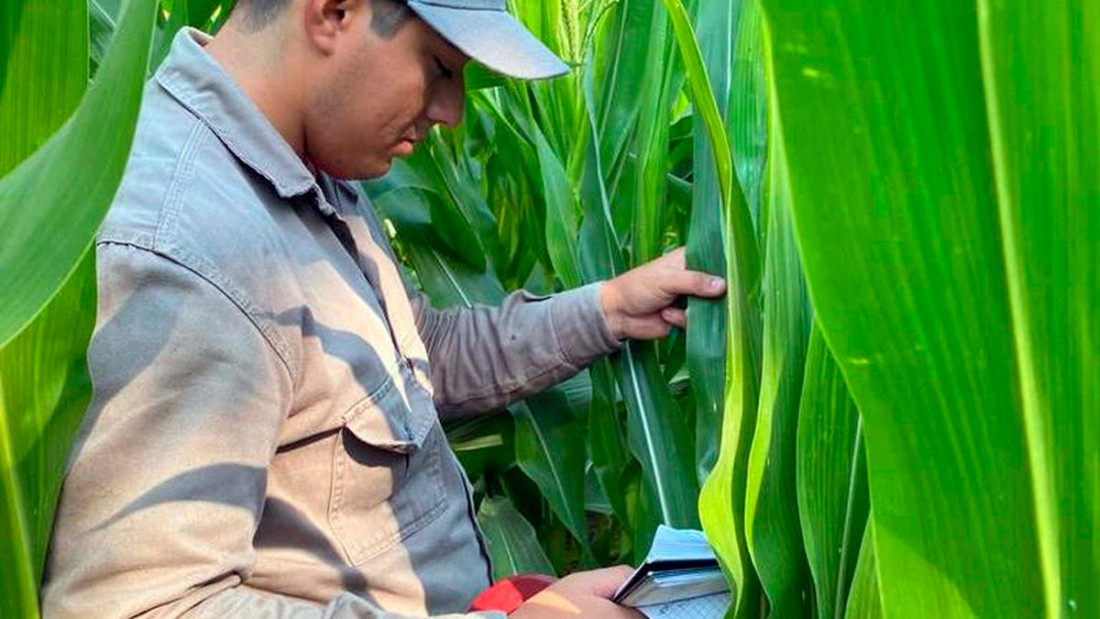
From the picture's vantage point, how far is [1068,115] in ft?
1.03

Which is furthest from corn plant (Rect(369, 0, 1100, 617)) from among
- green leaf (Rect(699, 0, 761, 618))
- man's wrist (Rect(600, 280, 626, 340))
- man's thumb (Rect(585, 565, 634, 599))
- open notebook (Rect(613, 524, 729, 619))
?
man's wrist (Rect(600, 280, 626, 340))

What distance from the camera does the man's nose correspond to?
958 mm

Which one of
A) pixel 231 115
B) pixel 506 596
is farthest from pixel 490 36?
pixel 506 596

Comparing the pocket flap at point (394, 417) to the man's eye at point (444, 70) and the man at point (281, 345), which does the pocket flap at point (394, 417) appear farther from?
the man's eye at point (444, 70)

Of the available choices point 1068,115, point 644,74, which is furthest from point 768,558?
point 644,74

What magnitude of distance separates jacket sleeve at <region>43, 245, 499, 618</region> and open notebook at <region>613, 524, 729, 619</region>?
0.23 meters

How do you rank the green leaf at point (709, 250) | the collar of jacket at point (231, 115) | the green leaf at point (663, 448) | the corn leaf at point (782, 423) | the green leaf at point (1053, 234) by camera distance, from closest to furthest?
1. the green leaf at point (1053, 234)
2. the corn leaf at point (782, 423)
3. the collar of jacket at point (231, 115)
4. the green leaf at point (709, 250)
5. the green leaf at point (663, 448)

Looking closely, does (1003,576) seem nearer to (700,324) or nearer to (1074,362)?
(1074,362)

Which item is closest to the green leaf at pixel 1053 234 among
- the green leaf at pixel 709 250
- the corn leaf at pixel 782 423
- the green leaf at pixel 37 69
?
the corn leaf at pixel 782 423

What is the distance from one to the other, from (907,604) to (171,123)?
64 cm

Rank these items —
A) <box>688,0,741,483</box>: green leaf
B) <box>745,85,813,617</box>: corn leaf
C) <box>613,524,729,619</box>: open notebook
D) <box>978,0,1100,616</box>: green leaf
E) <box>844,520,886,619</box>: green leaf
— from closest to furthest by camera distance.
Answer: <box>978,0,1100,616</box>: green leaf → <box>844,520,886,619</box>: green leaf → <box>745,85,813,617</box>: corn leaf → <box>613,524,729,619</box>: open notebook → <box>688,0,741,483</box>: green leaf

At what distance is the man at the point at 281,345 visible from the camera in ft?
2.25

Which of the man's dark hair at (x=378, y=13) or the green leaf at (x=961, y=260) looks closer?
the green leaf at (x=961, y=260)

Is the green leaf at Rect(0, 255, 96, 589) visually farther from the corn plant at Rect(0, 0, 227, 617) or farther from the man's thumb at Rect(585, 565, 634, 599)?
the man's thumb at Rect(585, 565, 634, 599)
